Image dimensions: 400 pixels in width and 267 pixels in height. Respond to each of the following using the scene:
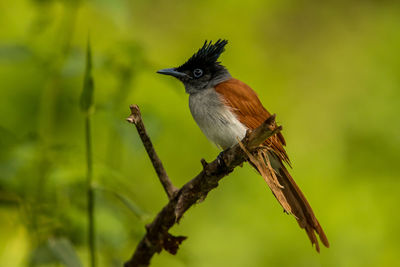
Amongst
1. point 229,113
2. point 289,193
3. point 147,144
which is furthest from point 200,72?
point 147,144

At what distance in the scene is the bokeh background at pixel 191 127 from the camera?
2764 mm

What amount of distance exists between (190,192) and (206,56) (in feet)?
4.00

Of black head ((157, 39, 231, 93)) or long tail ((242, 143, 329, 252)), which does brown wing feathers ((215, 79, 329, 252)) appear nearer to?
long tail ((242, 143, 329, 252))

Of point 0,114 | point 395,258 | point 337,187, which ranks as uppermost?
point 0,114

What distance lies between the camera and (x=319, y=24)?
6543mm

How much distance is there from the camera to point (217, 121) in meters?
2.96

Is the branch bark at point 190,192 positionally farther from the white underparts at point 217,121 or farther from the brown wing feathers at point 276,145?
the white underparts at point 217,121

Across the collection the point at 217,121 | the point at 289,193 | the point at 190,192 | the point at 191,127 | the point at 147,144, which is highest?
the point at 191,127

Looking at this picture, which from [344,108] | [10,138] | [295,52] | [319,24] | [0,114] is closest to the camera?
[10,138]

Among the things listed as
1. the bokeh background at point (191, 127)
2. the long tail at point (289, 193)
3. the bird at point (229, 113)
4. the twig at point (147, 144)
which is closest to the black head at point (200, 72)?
the bird at point (229, 113)

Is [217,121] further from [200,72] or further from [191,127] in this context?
[191,127]

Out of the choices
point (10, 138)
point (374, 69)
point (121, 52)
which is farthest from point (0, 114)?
point (374, 69)

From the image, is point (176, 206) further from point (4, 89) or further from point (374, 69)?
point (374, 69)

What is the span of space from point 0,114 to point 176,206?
77.6 inches
